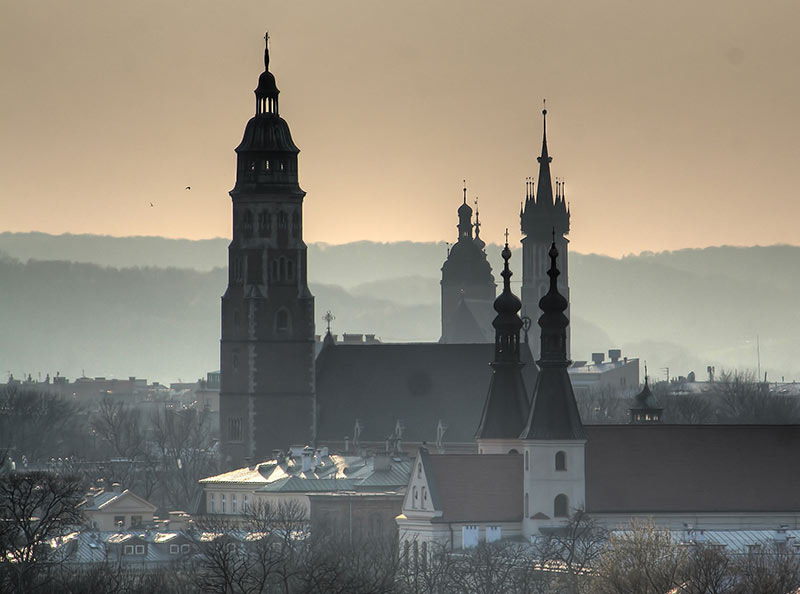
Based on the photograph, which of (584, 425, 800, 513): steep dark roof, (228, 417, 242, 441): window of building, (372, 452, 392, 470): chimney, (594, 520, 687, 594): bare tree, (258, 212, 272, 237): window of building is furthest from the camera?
(228, 417, 242, 441): window of building

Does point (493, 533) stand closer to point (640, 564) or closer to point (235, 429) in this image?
point (640, 564)

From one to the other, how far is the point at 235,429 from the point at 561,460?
47.1 metres

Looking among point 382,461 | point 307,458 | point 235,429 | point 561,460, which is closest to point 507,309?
point 561,460

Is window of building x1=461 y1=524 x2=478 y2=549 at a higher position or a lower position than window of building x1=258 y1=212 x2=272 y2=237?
lower

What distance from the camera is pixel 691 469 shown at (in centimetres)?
12000

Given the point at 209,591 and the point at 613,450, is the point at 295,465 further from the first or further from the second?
the point at 209,591

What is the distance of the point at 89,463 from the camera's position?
639 feet

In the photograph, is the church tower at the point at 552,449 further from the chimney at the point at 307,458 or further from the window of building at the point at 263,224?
the window of building at the point at 263,224

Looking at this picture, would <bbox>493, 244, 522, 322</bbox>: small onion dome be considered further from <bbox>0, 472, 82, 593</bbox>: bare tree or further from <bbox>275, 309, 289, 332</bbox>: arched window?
<bbox>275, 309, 289, 332</bbox>: arched window

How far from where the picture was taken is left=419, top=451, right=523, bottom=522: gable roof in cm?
11744

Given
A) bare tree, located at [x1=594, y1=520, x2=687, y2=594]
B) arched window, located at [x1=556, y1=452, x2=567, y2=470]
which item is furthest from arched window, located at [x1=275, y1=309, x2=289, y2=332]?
bare tree, located at [x1=594, y1=520, x2=687, y2=594]

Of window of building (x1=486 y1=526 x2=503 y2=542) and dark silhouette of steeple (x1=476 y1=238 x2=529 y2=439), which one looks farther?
dark silhouette of steeple (x1=476 y1=238 x2=529 y2=439)

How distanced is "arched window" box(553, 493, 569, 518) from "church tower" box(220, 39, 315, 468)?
148 ft

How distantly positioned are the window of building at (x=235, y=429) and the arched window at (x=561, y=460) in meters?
46.6
